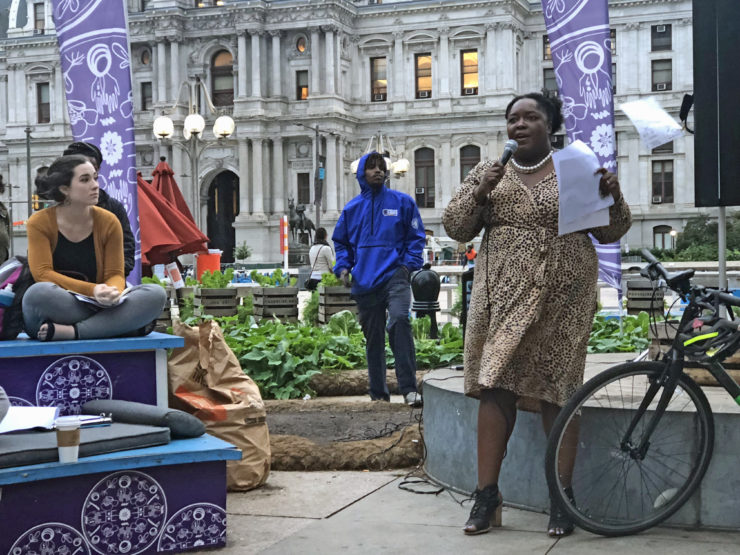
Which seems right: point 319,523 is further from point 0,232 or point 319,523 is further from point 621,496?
point 0,232

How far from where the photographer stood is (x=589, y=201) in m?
4.45

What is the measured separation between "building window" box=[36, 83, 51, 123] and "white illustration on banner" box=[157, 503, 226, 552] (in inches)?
2602

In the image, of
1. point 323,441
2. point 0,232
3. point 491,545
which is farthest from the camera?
point 0,232

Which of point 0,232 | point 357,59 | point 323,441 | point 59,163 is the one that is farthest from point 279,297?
point 357,59

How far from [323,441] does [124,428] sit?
2224 millimetres

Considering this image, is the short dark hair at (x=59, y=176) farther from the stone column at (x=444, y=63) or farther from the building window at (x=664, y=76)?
the building window at (x=664, y=76)

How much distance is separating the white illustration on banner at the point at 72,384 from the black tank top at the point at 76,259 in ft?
1.93

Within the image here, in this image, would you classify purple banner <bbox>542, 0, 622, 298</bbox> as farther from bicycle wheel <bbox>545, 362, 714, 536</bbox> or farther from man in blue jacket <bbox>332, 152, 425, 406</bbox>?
bicycle wheel <bbox>545, 362, 714, 536</bbox>

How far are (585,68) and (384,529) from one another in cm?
483

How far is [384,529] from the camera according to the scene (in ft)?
15.1

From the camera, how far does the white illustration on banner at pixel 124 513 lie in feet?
13.6

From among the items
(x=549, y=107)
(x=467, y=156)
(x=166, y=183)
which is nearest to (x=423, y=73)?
(x=467, y=156)

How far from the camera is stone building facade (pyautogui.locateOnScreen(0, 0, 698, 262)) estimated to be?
5719cm

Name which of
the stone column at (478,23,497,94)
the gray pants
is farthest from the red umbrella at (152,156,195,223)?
the stone column at (478,23,497,94)
